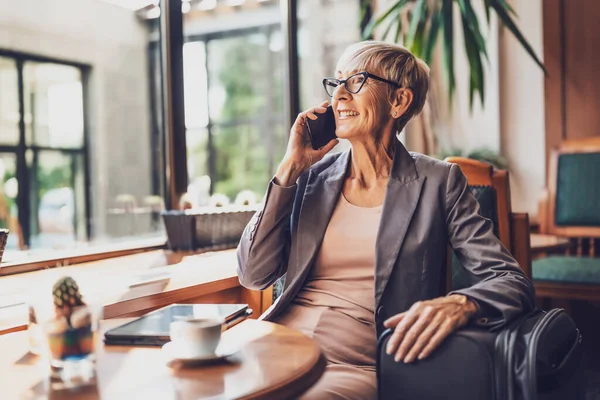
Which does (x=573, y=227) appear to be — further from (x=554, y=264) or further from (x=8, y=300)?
(x=8, y=300)

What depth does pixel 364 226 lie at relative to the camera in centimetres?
171

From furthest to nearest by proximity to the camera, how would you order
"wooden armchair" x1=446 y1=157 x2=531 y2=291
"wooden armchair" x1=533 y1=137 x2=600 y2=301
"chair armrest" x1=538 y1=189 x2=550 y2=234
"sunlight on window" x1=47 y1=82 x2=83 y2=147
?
"sunlight on window" x1=47 y1=82 x2=83 y2=147 < "chair armrest" x1=538 y1=189 x2=550 y2=234 < "wooden armchair" x1=533 y1=137 x2=600 y2=301 < "wooden armchair" x1=446 y1=157 x2=531 y2=291

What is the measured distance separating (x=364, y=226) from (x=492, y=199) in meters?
0.81

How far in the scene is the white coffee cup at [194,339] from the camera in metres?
1.05

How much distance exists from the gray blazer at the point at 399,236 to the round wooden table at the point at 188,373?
0.46 m

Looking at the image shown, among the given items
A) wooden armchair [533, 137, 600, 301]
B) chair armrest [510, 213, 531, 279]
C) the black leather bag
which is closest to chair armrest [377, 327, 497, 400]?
the black leather bag

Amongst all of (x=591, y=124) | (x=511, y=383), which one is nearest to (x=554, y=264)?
(x=591, y=124)

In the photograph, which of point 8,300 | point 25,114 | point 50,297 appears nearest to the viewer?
point 50,297

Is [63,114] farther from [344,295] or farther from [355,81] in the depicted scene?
[344,295]

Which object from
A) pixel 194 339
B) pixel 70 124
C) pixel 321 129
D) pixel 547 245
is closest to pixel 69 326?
pixel 194 339

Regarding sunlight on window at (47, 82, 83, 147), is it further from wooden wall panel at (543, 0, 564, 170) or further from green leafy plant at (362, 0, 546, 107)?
wooden wall panel at (543, 0, 564, 170)

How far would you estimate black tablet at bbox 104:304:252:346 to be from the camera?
1192 mm

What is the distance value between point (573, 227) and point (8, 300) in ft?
10.3

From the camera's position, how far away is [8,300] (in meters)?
1.63
